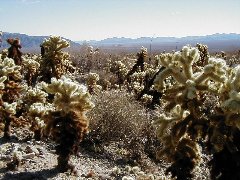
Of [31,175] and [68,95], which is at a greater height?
[68,95]

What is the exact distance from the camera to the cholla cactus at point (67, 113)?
25.5 ft

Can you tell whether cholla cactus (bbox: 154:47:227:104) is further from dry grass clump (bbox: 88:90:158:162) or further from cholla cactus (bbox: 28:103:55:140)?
dry grass clump (bbox: 88:90:158:162)

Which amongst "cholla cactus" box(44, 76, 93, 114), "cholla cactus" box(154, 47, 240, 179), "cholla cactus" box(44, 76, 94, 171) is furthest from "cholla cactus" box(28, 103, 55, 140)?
"cholla cactus" box(154, 47, 240, 179)

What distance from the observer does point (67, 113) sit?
790cm

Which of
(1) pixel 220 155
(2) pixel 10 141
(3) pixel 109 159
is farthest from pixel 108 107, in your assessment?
(1) pixel 220 155

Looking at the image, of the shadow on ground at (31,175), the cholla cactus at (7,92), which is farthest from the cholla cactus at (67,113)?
the cholla cactus at (7,92)

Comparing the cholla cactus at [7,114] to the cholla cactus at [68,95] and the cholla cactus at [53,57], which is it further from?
the cholla cactus at [53,57]

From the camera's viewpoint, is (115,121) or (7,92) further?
(115,121)

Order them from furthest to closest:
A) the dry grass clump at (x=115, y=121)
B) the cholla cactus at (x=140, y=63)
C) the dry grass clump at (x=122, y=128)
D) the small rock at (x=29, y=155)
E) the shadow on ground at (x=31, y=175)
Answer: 1. the cholla cactus at (x=140, y=63)
2. the dry grass clump at (x=115, y=121)
3. the dry grass clump at (x=122, y=128)
4. the small rock at (x=29, y=155)
5. the shadow on ground at (x=31, y=175)

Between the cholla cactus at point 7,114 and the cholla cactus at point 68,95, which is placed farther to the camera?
the cholla cactus at point 7,114

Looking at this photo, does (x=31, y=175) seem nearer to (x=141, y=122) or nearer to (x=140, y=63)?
(x=141, y=122)

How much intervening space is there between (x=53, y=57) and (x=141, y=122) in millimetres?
3494

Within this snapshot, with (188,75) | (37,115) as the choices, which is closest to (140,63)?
(37,115)

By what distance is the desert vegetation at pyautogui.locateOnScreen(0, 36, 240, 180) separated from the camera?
555 centimetres
